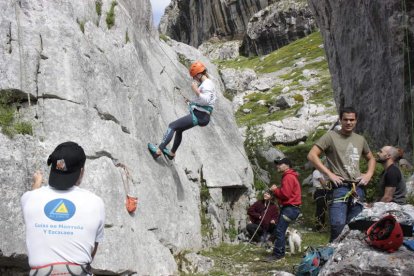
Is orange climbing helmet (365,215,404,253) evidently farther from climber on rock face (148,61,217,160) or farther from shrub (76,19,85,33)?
shrub (76,19,85,33)

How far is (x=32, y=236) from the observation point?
4832 mm

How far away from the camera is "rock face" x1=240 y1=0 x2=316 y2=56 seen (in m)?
101

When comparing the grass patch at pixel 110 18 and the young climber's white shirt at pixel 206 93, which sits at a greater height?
the grass patch at pixel 110 18

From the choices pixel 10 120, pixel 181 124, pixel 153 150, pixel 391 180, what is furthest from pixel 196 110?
pixel 391 180

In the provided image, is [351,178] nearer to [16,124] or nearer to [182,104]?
[16,124]

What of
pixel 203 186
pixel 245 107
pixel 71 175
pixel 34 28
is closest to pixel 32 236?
pixel 71 175

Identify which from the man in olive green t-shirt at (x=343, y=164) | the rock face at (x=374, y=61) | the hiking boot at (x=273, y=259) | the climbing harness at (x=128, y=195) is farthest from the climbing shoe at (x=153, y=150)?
the rock face at (x=374, y=61)

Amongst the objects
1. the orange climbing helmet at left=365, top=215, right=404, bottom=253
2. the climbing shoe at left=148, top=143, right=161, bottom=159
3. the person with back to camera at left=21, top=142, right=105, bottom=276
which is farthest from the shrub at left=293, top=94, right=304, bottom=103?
the person with back to camera at left=21, top=142, right=105, bottom=276

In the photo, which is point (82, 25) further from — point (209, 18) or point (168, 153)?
point (209, 18)

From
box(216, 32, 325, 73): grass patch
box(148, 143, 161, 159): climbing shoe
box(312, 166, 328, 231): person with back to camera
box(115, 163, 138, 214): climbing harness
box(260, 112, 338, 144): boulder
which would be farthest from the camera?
box(216, 32, 325, 73): grass patch

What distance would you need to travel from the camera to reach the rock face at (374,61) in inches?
673

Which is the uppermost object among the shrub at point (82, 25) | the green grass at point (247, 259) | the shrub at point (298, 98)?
the shrub at point (298, 98)

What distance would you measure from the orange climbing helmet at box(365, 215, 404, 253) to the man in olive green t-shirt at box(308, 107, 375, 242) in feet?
4.50

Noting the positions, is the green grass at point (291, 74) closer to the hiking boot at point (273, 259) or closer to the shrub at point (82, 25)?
the hiking boot at point (273, 259)
